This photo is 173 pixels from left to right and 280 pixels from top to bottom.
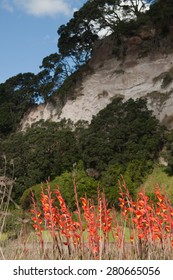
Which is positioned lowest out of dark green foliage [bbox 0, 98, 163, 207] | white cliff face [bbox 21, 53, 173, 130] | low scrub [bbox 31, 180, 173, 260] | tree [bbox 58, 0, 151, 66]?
low scrub [bbox 31, 180, 173, 260]

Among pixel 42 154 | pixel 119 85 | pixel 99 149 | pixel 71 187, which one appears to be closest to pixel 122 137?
pixel 99 149

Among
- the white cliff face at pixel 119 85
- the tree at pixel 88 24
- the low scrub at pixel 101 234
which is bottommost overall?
the low scrub at pixel 101 234

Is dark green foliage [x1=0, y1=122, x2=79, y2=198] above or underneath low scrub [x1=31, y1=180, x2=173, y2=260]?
above

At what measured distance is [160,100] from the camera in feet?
92.0

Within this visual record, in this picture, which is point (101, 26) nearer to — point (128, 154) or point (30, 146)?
point (30, 146)

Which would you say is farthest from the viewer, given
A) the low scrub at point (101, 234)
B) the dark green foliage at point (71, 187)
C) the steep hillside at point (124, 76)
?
the steep hillside at point (124, 76)

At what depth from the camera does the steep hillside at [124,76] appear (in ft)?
99.7

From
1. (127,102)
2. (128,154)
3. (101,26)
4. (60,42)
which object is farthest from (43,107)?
(128,154)

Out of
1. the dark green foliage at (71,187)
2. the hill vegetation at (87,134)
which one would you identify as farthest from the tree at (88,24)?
the dark green foliage at (71,187)

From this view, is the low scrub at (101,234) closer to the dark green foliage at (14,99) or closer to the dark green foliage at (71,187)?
the dark green foliage at (71,187)

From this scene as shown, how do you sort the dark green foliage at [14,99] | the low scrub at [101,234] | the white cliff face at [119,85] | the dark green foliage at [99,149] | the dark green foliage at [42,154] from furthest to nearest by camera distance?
1. the dark green foliage at [14,99]
2. the white cliff face at [119,85]
3. the dark green foliage at [42,154]
4. the dark green foliage at [99,149]
5. the low scrub at [101,234]

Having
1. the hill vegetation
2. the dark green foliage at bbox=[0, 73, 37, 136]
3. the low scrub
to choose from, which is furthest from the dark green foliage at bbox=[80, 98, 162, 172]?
the low scrub

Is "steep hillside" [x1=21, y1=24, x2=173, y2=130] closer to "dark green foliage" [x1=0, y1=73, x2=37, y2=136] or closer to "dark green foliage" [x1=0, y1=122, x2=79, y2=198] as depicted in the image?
"dark green foliage" [x1=0, y1=122, x2=79, y2=198]

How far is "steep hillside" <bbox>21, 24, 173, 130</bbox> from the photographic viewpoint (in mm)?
30375
